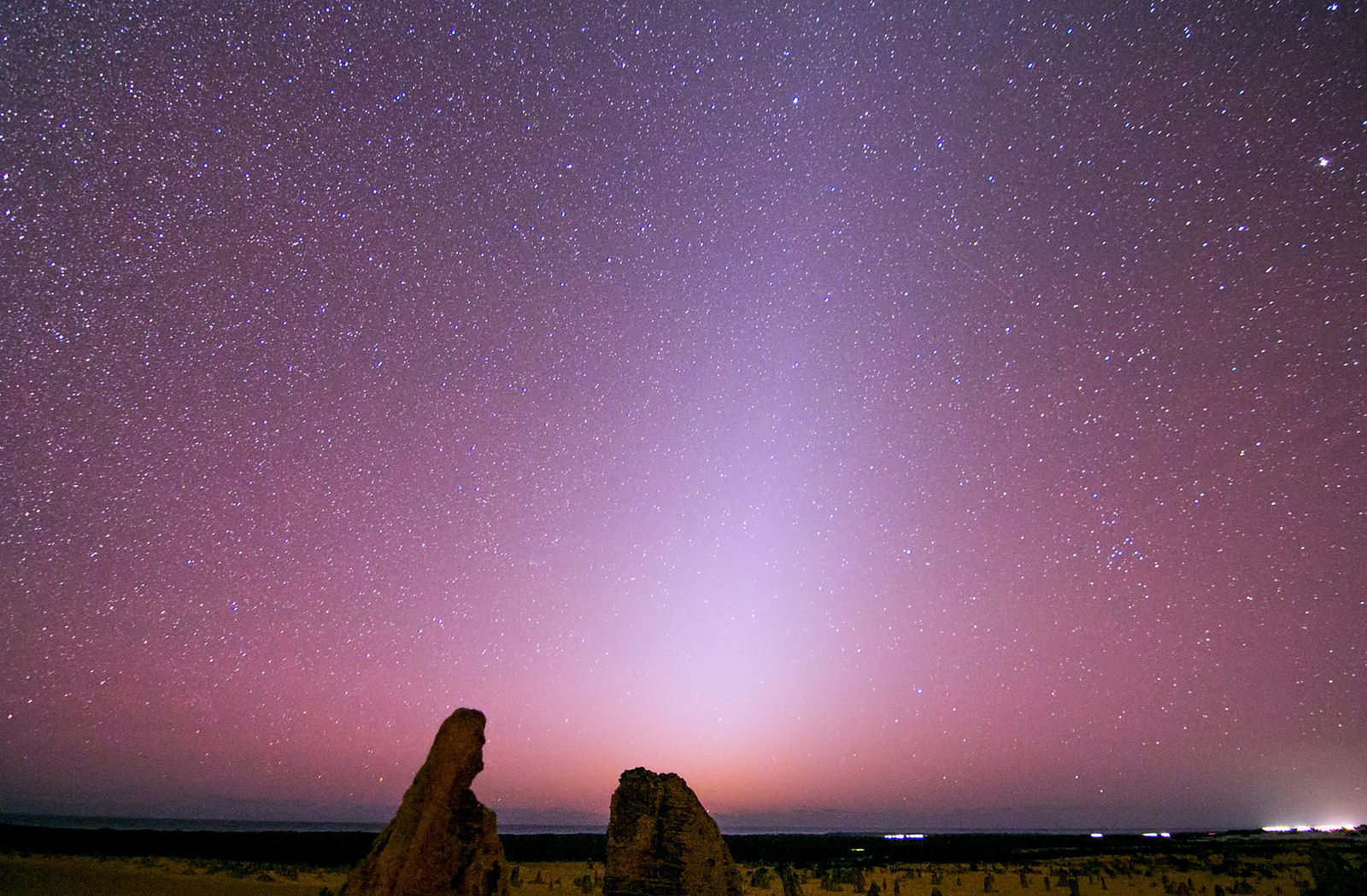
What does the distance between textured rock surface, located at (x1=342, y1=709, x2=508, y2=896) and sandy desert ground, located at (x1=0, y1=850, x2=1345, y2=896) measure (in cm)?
1578

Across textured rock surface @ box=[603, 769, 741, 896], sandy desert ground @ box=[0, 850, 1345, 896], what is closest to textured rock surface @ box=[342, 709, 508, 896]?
textured rock surface @ box=[603, 769, 741, 896]

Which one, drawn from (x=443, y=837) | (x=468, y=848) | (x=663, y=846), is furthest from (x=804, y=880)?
(x=443, y=837)

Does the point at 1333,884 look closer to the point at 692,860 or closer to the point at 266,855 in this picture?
the point at 692,860

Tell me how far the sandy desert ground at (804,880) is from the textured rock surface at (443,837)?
1578 centimetres

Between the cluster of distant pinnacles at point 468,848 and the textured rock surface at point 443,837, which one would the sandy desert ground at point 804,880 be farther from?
the textured rock surface at point 443,837

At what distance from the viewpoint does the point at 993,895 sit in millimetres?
26562

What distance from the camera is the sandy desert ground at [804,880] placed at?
24.5 m

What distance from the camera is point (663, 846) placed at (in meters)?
11.2

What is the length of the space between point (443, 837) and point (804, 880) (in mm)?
28838

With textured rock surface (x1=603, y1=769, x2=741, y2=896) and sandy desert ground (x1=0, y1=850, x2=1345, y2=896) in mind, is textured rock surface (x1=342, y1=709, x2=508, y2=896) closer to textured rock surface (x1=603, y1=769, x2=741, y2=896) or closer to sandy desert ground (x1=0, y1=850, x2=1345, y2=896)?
textured rock surface (x1=603, y1=769, x2=741, y2=896)

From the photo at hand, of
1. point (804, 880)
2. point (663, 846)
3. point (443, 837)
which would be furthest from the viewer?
point (804, 880)

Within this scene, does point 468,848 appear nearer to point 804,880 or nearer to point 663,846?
point 663,846

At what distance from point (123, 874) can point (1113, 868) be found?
45.4 m

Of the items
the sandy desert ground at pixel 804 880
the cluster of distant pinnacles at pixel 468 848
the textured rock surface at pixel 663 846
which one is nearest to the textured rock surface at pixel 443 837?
the cluster of distant pinnacles at pixel 468 848
